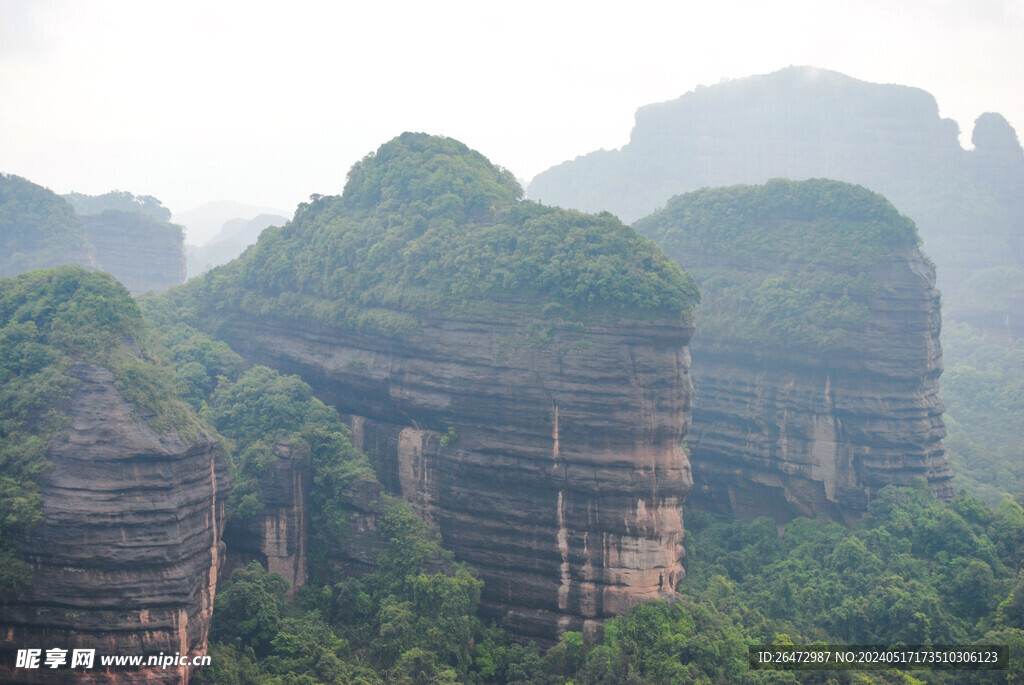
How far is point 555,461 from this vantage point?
116 ft

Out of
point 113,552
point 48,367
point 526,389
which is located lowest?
point 113,552

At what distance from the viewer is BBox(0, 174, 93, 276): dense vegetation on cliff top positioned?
65688mm

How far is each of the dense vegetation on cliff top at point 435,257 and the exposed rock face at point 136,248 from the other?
27.9 m

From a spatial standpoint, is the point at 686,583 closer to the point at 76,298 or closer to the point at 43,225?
the point at 76,298

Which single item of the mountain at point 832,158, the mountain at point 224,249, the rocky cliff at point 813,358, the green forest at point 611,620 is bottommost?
the green forest at point 611,620

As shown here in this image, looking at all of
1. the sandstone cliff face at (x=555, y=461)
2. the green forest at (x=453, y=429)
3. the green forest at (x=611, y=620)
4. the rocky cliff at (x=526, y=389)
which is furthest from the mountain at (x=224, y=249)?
the sandstone cliff face at (x=555, y=461)

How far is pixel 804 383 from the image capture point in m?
46.6

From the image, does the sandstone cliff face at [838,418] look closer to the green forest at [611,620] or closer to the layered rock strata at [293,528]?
the green forest at [611,620]

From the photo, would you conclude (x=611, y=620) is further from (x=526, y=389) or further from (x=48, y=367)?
(x=48, y=367)

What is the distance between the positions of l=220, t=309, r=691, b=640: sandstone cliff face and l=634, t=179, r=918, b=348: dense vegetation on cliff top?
38.2 ft

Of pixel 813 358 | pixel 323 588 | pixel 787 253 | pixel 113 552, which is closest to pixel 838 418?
pixel 813 358

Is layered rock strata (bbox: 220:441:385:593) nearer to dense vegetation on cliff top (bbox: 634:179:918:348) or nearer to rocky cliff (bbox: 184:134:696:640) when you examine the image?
rocky cliff (bbox: 184:134:696:640)

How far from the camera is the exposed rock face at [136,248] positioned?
7575 cm

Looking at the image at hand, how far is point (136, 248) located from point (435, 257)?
145 feet
